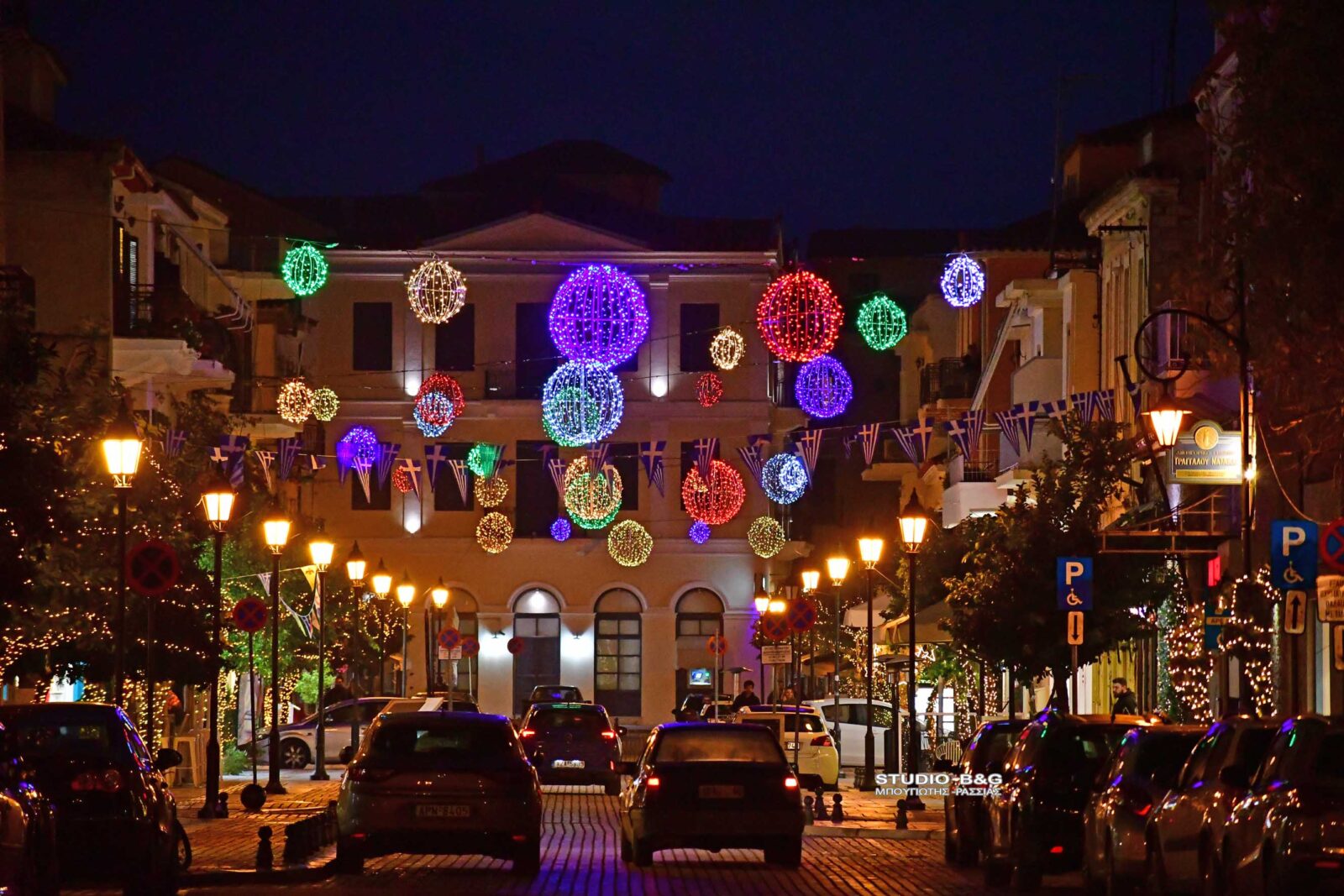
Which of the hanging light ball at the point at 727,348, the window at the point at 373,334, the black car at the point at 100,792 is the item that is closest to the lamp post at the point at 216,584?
the black car at the point at 100,792

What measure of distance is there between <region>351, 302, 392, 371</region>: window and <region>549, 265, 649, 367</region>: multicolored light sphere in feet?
75.0

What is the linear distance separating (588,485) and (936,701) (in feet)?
48.3

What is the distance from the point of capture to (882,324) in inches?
2037

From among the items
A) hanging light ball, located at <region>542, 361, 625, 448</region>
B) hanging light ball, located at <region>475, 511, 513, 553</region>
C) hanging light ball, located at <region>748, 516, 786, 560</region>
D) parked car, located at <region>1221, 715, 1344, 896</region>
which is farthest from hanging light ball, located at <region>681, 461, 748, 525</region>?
parked car, located at <region>1221, 715, 1344, 896</region>

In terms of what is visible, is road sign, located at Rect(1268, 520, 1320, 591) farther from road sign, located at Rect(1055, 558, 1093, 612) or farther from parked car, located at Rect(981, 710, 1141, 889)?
road sign, located at Rect(1055, 558, 1093, 612)

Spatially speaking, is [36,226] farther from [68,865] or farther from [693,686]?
[693,686]

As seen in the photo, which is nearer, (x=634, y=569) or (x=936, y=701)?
(x=936, y=701)

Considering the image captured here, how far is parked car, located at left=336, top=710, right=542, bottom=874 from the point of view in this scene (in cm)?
2183

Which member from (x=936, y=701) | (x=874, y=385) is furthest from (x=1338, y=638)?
(x=874, y=385)

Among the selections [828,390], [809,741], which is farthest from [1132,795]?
[828,390]

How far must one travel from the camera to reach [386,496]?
7675 cm

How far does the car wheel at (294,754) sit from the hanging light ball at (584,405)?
10.1m

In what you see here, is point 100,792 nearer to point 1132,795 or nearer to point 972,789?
point 1132,795

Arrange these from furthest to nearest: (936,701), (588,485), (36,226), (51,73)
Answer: (588,485), (936,701), (51,73), (36,226)
